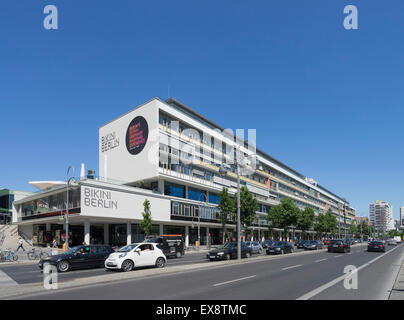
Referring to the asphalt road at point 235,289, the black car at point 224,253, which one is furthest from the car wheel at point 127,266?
the black car at point 224,253

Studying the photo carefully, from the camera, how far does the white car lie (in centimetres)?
1806

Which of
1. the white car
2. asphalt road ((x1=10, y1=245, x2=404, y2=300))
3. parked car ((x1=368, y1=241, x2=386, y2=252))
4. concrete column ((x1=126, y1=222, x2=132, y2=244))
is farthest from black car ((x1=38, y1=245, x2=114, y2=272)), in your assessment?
parked car ((x1=368, y1=241, x2=386, y2=252))

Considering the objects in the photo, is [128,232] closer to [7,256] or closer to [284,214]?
[7,256]

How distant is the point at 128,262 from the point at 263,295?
9836 mm

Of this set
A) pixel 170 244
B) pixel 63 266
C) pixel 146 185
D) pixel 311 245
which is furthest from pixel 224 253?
pixel 146 185

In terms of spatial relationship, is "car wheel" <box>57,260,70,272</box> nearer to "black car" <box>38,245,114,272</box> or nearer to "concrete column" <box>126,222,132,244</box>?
"black car" <box>38,245,114,272</box>

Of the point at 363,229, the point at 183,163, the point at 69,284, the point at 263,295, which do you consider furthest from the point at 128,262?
the point at 363,229

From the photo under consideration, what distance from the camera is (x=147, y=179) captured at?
51406 mm

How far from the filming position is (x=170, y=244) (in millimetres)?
30641

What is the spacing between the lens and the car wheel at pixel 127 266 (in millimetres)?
18041

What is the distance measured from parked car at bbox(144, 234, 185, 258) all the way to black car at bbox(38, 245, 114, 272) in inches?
327

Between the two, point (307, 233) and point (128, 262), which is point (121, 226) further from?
point (307, 233)

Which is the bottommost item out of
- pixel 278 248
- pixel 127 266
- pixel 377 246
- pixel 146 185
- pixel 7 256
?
pixel 377 246

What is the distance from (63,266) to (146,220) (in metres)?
26.4
